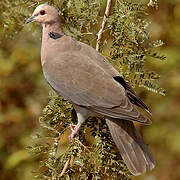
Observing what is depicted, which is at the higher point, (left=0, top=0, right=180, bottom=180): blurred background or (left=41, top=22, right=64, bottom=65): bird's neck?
(left=41, top=22, right=64, bottom=65): bird's neck

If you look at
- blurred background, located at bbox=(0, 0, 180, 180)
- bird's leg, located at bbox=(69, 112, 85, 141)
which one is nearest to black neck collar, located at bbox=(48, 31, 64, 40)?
bird's leg, located at bbox=(69, 112, 85, 141)

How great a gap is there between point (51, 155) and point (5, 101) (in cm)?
196

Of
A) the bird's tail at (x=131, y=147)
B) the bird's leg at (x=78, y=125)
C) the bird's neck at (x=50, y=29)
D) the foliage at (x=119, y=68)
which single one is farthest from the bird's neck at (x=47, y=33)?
the bird's tail at (x=131, y=147)

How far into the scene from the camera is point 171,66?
12.6ft

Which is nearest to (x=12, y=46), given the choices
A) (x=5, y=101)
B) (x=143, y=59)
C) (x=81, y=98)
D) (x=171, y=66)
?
(x=5, y=101)

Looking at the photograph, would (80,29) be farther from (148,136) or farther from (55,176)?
(148,136)

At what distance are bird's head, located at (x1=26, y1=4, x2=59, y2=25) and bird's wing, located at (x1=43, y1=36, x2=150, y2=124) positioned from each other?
0.13 meters

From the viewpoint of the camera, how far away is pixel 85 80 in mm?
2277

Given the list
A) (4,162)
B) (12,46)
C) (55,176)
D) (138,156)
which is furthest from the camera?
(12,46)

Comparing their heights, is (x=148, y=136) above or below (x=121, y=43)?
below

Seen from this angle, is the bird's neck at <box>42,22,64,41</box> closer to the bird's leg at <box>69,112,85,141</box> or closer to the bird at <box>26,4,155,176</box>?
the bird at <box>26,4,155,176</box>

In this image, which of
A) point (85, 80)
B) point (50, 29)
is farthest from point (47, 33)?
point (85, 80)

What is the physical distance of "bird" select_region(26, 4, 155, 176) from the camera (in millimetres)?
2109

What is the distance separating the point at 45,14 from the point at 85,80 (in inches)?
15.7
